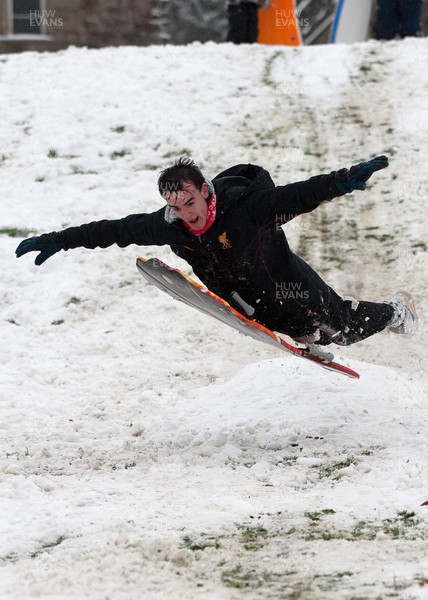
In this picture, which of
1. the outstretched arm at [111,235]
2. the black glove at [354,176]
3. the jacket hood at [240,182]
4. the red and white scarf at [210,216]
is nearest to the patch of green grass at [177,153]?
the outstretched arm at [111,235]

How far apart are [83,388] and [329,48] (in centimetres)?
728

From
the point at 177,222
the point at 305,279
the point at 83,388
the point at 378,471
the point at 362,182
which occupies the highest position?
the point at 362,182

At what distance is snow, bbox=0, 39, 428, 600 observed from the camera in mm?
3479

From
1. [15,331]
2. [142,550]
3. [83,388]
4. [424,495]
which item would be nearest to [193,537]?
[142,550]

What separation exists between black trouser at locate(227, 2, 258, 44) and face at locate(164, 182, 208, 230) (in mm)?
8262

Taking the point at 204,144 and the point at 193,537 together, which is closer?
the point at 193,537

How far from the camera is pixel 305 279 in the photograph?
534 centimetres

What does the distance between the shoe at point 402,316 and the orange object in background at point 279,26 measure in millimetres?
7640

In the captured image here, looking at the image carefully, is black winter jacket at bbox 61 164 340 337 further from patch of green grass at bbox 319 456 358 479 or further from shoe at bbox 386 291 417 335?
patch of green grass at bbox 319 456 358 479

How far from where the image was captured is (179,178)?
188 inches

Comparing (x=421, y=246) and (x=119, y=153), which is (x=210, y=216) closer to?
(x=421, y=246)

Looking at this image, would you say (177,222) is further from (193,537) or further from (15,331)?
(15,331)

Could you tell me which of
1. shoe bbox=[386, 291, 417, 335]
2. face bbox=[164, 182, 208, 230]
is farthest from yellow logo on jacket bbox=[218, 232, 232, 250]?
shoe bbox=[386, 291, 417, 335]

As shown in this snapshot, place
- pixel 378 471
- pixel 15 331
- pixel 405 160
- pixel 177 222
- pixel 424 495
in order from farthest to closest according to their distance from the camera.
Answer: pixel 405 160 < pixel 15 331 < pixel 177 222 < pixel 378 471 < pixel 424 495
